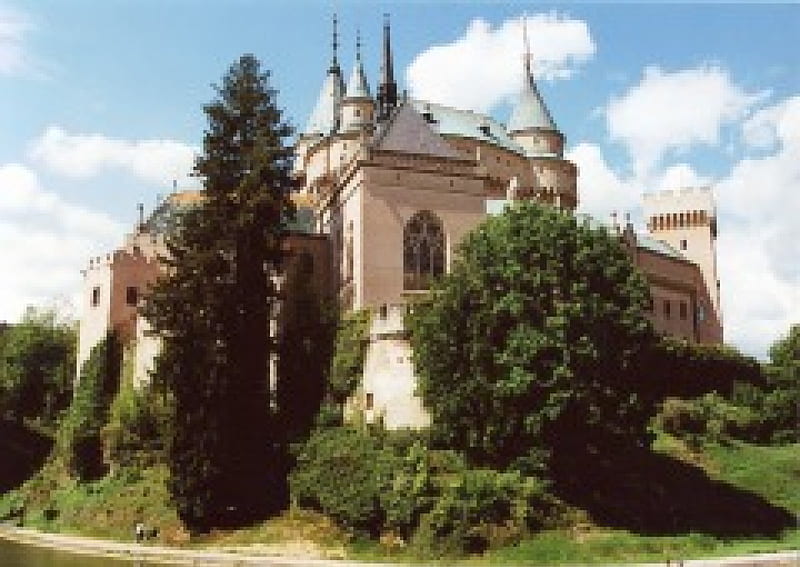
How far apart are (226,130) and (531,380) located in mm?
16666

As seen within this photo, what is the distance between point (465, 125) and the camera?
220 ft

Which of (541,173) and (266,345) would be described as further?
(541,173)

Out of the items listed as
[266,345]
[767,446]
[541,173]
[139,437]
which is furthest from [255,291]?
[541,173]

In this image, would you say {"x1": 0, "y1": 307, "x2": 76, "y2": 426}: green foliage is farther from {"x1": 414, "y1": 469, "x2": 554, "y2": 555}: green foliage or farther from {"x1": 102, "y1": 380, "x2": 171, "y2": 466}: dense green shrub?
{"x1": 414, "y1": 469, "x2": 554, "y2": 555}: green foliage

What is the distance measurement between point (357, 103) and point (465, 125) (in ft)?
25.4

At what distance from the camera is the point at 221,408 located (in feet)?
117

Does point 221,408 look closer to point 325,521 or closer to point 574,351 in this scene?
point 325,521

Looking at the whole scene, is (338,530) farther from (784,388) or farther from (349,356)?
(784,388)

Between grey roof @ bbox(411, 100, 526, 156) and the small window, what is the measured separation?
79.5 ft

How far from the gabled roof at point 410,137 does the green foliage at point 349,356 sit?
29.2 ft

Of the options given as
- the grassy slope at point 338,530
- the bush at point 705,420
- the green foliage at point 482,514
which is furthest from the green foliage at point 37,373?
the bush at point 705,420

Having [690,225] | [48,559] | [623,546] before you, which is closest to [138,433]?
[48,559]

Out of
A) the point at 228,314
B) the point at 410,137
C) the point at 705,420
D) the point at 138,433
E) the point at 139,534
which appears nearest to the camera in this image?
A: the point at 139,534

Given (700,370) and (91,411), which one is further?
(700,370)
